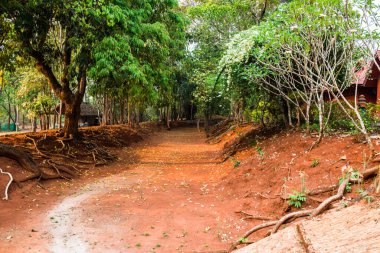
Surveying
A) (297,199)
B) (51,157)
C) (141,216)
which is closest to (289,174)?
(297,199)

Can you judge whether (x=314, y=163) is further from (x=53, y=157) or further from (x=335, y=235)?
(x=53, y=157)

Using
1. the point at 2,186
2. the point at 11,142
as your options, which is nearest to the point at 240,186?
the point at 2,186

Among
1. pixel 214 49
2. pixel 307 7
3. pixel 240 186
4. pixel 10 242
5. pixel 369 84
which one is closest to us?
pixel 10 242

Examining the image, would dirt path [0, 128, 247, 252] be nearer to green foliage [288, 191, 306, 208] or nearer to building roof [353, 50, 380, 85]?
green foliage [288, 191, 306, 208]

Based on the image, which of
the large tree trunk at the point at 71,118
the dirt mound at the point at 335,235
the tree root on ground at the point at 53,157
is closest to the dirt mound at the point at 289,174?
the dirt mound at the point at 335,235

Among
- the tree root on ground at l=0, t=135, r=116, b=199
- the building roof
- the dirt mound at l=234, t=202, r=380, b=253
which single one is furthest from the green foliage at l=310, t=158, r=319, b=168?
the tree root on ground at l=0, t=135, r=116, b=199

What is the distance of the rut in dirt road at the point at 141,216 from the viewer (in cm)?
603

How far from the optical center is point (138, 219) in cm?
736

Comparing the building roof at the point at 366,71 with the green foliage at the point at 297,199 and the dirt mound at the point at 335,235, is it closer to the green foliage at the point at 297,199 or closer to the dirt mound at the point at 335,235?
the green foliage at the point at 297,199

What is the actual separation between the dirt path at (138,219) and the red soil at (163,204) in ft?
0.06

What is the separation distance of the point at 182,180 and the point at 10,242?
6.57 meters

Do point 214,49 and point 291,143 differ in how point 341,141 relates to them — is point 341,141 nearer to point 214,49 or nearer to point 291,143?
point 291,143

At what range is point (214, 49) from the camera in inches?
906

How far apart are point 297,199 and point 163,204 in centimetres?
358
